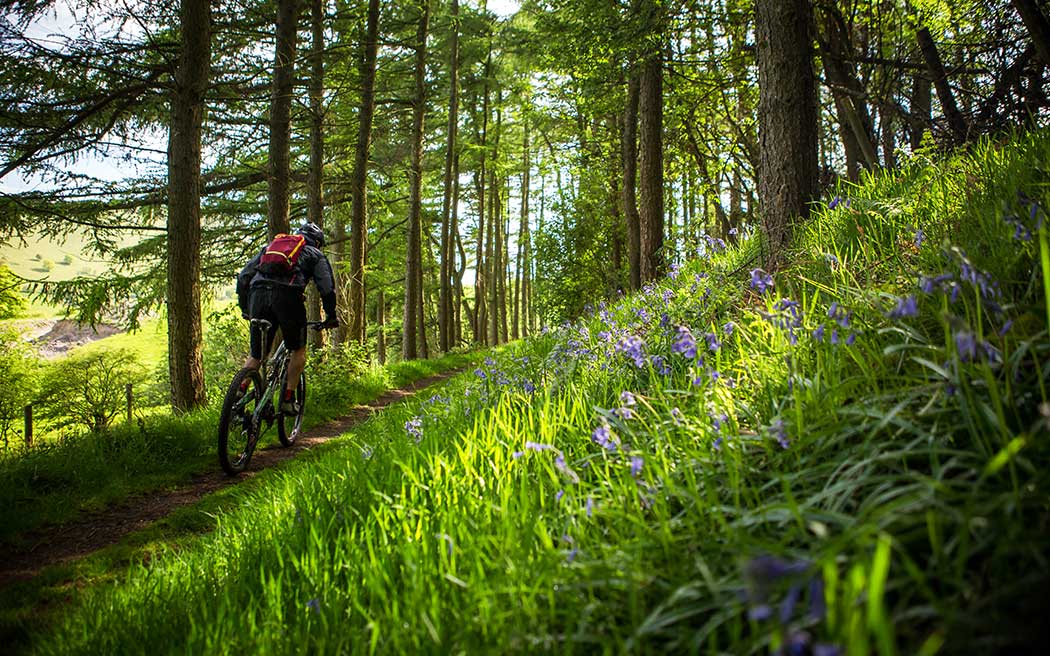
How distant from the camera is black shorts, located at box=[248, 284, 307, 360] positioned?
556 cm

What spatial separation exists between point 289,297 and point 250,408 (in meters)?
1.33

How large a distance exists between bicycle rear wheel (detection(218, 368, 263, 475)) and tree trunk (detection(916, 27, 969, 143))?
24.7 ft


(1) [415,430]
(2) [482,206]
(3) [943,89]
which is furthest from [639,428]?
(2) [482,206]

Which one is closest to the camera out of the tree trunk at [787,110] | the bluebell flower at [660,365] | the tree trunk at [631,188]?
the bluebell flower at [660,365]

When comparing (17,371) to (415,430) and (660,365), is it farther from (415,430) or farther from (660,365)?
(660,365)

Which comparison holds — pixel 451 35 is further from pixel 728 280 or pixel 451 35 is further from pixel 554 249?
pixel 728 280

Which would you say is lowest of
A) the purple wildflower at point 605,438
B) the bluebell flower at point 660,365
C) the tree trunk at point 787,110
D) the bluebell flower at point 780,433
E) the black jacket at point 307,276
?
the purple wildflower at point 605,438

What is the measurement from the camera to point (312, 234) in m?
6.15

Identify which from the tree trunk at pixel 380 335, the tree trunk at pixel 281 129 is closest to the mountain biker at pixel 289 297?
the tree trunk at pixel 281 129

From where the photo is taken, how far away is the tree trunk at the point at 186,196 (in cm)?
676

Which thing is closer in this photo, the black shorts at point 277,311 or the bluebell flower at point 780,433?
the bluebell flower at point 780,433

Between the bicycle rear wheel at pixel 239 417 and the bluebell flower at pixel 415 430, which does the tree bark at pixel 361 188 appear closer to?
the bicycle rear wheel at pixel 239 417

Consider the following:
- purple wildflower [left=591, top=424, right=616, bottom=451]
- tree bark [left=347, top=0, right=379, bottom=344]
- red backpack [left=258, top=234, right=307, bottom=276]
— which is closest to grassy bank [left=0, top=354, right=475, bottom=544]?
red backpack [left=258, top=234, right=307, bottom=276]

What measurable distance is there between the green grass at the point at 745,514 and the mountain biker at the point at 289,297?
9.59ft
